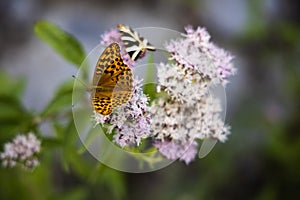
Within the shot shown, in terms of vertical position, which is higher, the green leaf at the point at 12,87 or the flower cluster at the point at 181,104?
the green leaf at the point at 12,87

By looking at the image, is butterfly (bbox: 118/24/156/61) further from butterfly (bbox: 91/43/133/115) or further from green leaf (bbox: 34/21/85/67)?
green leaf (bbox: 34/21/85/67)

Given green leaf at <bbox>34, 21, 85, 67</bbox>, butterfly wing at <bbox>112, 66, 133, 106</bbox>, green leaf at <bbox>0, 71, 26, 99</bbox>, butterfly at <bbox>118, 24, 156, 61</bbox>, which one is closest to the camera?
butterfly wing at <bbox>112, 66, 133, 106</bbox>

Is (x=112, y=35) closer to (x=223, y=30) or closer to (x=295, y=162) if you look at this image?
(x=295, y=162)

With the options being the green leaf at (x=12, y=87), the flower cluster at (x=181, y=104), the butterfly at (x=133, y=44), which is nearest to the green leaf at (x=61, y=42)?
the flower cluster at (x=181, y=104)

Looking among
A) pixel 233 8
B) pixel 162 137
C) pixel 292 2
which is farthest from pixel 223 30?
pixel 162 137

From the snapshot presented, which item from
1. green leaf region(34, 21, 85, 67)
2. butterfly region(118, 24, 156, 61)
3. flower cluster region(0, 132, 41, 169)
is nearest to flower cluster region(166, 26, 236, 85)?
butterfly region(118, 24, 156, 61)

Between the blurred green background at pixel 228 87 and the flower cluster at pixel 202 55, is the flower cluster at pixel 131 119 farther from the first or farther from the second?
the blurred green background at pixel 228 87

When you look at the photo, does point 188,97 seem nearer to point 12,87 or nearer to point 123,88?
point 123,88
